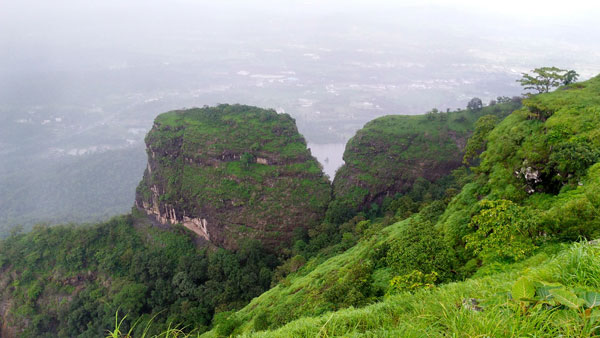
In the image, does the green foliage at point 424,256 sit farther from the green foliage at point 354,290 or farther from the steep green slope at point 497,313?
the steep green slope at point 497,313

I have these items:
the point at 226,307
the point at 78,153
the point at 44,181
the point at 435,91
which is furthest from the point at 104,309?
the point at 435,91

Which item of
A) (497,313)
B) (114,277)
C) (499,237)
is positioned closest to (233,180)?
(114,277)

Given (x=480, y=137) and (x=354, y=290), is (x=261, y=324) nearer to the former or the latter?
(x=354, y=290)

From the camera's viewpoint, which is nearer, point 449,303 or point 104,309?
point 449,303

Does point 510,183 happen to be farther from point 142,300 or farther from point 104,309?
point 104,309

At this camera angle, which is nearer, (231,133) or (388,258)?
(388,258)

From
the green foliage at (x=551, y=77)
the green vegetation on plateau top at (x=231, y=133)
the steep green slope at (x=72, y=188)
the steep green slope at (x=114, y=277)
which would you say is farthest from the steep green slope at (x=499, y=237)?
the steep green slope at (x=72, y=188)
